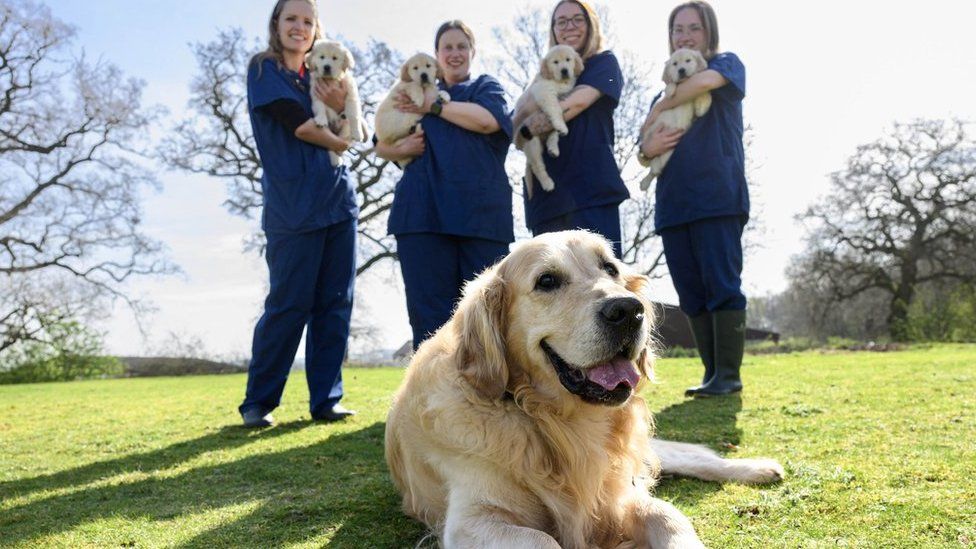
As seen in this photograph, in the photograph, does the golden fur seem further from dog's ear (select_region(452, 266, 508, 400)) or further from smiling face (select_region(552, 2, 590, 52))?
smiling face (select_region(552, 2, 590, 52))

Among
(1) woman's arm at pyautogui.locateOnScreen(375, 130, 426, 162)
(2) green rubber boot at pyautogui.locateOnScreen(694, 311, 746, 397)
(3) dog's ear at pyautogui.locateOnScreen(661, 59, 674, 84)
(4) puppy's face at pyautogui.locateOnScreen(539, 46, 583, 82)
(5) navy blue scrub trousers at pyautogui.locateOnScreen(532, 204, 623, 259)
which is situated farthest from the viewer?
(3) dog's ear at pyautogui.locateOnScreen(661, 59, 674, 84)

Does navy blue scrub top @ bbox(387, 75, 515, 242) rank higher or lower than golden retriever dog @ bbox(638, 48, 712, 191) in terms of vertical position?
lower

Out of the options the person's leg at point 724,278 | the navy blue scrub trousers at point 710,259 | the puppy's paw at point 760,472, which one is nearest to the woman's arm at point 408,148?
the navy blue scrub trousers at point 710,259

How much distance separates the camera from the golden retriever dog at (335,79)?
5543mm

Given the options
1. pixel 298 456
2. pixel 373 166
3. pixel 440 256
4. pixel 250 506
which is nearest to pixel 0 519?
pixel 250 506

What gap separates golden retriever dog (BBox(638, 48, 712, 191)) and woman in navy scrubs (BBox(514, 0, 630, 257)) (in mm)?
826

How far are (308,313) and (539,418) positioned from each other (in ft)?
10.1

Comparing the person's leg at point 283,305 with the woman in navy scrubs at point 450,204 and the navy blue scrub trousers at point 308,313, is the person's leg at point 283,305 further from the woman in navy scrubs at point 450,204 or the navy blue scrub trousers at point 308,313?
the woman in navy scrubs at point 450,204

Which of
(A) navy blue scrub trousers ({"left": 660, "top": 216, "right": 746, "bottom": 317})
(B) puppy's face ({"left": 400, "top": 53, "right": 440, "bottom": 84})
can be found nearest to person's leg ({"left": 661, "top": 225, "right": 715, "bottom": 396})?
(A) navy blue scrub trousers ({"left": 660, "top": 216, "right": 746, "bottom": 317})

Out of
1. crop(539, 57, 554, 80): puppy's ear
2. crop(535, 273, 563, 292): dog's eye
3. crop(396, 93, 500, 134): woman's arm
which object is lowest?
crop(535, 273, 563, 292): dog's eye

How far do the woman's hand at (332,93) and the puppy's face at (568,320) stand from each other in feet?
Result: 11.7

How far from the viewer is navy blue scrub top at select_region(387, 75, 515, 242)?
4367 millimetres

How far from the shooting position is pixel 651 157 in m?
5.52

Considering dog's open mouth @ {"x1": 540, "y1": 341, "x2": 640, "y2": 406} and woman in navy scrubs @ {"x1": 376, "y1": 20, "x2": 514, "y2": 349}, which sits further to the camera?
woman in navy scrubs @ {"x1": 376, "y1": 20, "x2": 514, "y2": 349}
